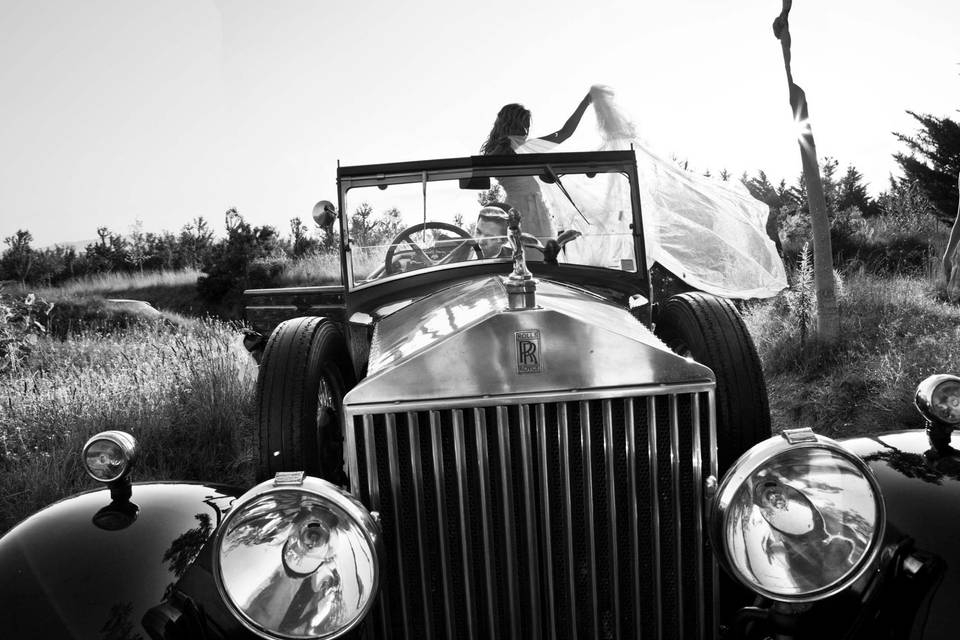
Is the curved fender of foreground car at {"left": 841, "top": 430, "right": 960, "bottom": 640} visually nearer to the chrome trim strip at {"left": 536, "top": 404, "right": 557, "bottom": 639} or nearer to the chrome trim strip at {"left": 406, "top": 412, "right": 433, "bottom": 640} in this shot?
the chrome trim strip at {"left": 536, "top": 404, "right": 557, "bottom": 639}

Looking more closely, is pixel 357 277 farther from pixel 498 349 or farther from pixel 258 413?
pixel 498 349

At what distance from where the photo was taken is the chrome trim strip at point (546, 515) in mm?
1745

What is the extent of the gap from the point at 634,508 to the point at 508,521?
339mm

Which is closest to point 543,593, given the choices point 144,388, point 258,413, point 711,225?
point 258,413

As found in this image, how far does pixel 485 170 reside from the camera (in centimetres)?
314

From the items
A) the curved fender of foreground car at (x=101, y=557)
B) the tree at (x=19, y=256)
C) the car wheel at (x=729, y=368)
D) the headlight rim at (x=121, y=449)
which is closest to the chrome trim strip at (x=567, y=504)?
the car wheel at (x=729, y=368)

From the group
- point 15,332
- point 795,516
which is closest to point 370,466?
point 795,516

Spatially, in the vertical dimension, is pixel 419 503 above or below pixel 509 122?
below

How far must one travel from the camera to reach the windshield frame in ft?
10.1

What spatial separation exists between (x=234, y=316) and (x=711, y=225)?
9.92 meters

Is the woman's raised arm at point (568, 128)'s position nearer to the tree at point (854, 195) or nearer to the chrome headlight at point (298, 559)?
the chrome headlight at point (298, 559)

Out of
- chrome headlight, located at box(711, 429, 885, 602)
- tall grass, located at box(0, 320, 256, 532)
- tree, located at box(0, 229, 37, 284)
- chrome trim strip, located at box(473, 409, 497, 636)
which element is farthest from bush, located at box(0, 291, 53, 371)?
tree, located at box(0, 229, 37, 284)

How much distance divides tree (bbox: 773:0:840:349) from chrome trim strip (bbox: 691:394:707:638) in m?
4.59

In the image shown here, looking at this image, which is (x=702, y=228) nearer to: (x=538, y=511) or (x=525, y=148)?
(x=525, y=148)
